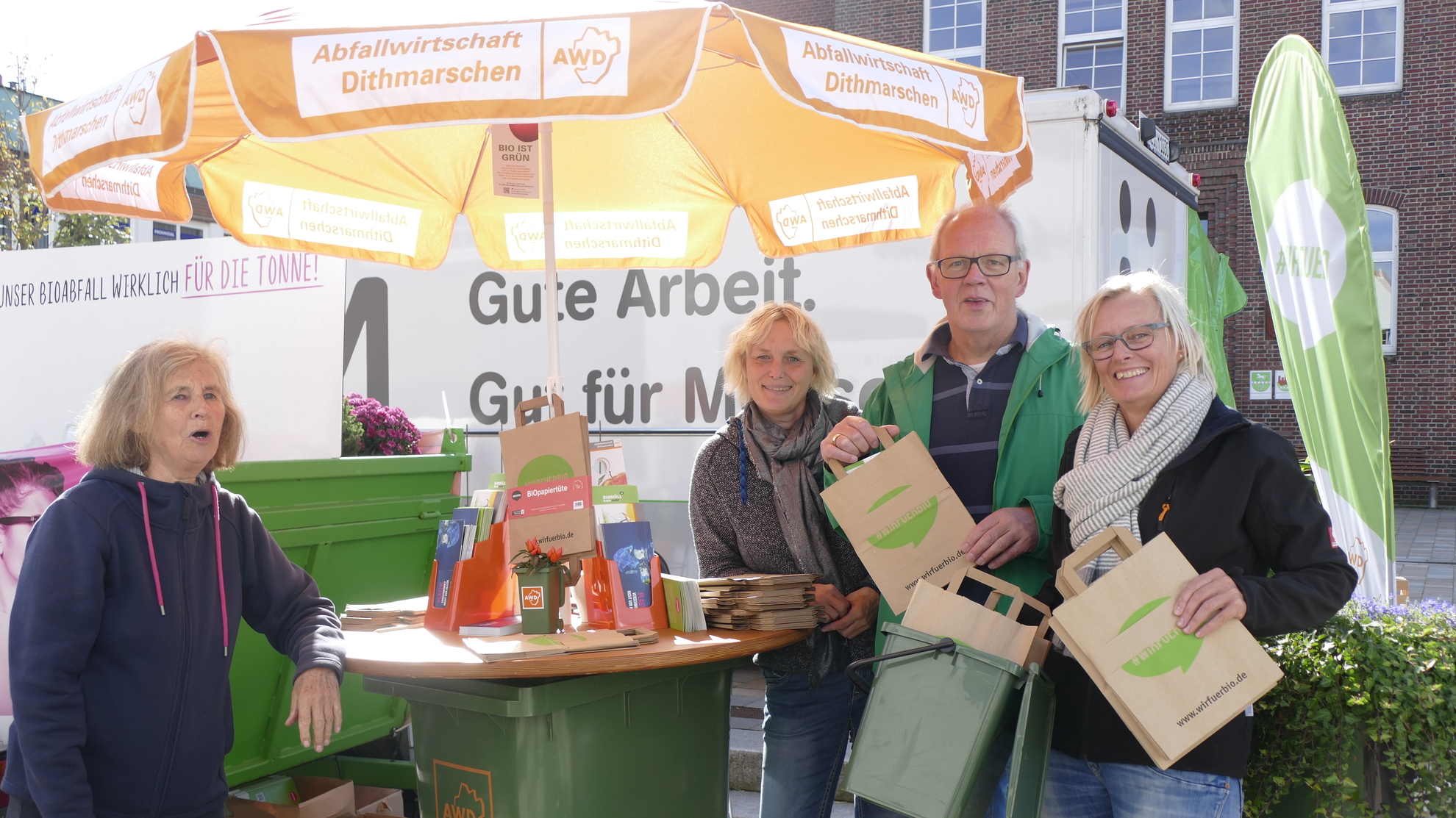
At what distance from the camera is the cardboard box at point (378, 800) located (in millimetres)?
3637

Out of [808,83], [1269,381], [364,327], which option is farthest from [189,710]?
[1269,381]

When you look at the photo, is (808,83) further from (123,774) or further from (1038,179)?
(1038,179)

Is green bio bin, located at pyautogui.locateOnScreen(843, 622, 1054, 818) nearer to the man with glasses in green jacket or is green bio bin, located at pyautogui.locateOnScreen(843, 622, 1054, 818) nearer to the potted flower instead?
the man with glasses in green jacket

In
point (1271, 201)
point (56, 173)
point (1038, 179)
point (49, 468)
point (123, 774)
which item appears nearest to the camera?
point (123, 774)

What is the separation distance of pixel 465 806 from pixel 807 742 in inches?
34.7

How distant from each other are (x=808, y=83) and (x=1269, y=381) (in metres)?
16.3

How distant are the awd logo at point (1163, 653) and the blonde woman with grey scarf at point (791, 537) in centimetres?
93

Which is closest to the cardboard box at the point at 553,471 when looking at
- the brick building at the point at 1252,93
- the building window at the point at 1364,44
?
the brick building at the point at 1252,93

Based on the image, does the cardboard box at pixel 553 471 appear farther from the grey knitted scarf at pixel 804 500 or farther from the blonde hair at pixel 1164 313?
the blonde hair at pixel 1164 313

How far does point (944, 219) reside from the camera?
272 centimetres

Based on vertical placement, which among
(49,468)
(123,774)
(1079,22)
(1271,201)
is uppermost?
(1079,22)

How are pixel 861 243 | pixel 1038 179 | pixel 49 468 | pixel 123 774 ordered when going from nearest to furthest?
pixel 123 774 → pixel 49 468 → pixel 861 243 → pixel 1038 179

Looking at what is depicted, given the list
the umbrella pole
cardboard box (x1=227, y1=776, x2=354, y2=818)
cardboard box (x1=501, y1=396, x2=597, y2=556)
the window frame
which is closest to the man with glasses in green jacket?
cardboard box (x1=501, y1=396, x2=597, y2=556)

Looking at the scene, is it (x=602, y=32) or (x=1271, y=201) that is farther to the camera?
(x=1271, y=201)
